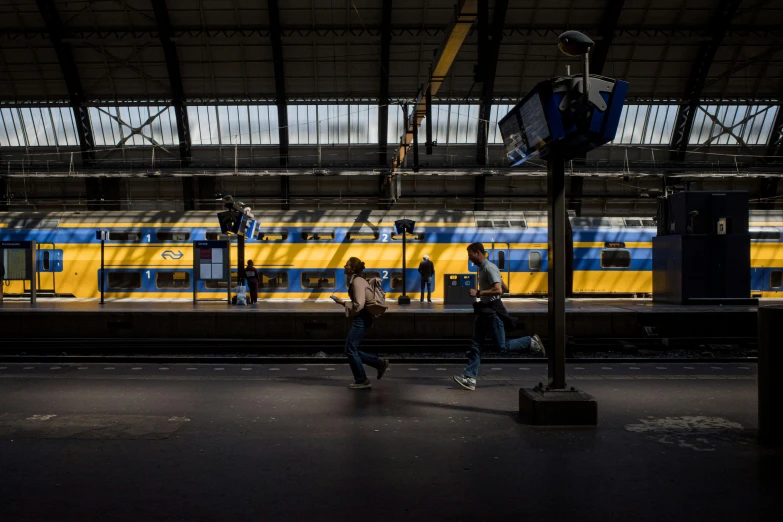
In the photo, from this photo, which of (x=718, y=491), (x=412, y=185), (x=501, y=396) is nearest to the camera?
(x=718, y=491)

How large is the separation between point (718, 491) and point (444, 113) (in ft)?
105

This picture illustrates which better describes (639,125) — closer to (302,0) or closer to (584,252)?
(584,252)

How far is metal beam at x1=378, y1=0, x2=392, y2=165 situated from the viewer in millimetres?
30100

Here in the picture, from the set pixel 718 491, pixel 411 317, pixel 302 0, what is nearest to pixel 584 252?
pixel 411 317

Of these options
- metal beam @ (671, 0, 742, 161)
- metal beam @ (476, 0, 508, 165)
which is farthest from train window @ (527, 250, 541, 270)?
→ metal beam @ (671, 0, 742, 161)

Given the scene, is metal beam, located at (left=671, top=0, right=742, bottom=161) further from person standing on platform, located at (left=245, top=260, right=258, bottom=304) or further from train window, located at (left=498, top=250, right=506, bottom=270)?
person standing on platform, located at (left=245, top=260, right=258, bottom=304)

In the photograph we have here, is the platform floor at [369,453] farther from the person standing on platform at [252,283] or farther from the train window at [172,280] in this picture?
the train window at [172,280]

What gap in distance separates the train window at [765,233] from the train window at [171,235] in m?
21.6

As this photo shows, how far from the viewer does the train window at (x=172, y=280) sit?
82.7 feet

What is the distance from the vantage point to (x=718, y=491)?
16.2ft

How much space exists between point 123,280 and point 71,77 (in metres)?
13.2

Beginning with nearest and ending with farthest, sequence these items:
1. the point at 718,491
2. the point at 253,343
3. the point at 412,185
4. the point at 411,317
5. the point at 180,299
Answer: the point at 718,491
the point at 253,343
the point at 411,317
the point at 180,299
the point at 412,185

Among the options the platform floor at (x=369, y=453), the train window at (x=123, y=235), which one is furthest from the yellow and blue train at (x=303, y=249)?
the platform floor at (x=369, y=453)

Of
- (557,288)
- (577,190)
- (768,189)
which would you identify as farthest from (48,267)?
(768,189)
